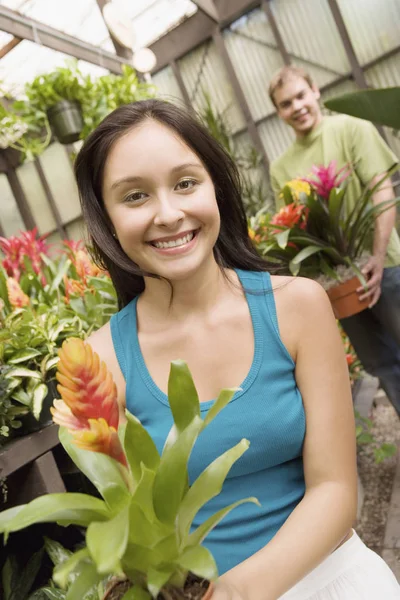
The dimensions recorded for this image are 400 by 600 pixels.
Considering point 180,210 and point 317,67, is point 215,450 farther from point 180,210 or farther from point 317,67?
point 317,67

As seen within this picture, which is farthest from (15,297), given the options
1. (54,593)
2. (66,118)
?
(66,118)

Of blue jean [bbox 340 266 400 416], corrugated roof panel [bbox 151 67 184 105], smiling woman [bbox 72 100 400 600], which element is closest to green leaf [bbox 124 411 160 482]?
smiling woman [bbox 72 100 400 600]

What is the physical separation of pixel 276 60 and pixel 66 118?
3.67m

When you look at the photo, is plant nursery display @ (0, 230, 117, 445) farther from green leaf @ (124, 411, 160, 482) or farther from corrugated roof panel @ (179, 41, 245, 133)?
corrugated roof panel @ (179, 41, 245, 133)

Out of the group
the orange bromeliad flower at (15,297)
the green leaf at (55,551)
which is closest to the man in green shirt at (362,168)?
the orange bromeliad flower at (15,297)

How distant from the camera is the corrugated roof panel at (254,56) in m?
6.00

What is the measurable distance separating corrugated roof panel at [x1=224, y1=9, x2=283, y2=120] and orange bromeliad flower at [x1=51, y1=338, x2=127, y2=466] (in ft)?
20.0

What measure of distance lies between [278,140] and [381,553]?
16.8 feet

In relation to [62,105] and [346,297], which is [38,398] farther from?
[62,105]

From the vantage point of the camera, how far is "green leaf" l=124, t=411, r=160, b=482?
0.55 metres

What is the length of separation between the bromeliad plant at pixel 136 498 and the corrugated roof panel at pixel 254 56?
607cm

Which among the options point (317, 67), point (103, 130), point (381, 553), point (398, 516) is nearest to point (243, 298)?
point (103, 130)

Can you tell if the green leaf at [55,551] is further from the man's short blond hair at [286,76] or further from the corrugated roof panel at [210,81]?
the corrugated roof panel at [210,81]

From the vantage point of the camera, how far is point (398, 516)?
2.14 meters
